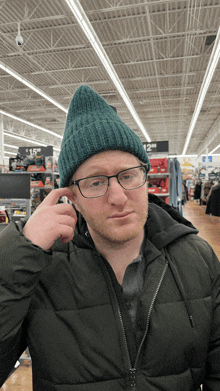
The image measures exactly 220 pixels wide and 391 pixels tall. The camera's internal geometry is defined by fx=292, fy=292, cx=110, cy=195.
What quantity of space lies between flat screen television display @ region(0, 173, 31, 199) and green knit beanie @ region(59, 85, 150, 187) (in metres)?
2.17

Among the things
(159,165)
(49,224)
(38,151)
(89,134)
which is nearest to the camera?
(49,224)

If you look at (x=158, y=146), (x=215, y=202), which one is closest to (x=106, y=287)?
(x=158, y=146)

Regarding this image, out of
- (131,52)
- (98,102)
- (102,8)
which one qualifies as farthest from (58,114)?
(98,102)

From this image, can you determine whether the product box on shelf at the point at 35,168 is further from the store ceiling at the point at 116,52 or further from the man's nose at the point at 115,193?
the man's nose at the point at 115,193

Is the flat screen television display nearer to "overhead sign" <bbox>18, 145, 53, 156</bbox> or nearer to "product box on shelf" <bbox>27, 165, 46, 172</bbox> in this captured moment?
"product box on shelf" <bbox>27, 165, 46, 172</bbox>

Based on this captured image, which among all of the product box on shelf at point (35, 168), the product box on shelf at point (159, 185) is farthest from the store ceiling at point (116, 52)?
the product box on shelf at point (159, 185)

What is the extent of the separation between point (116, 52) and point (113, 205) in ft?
31.0

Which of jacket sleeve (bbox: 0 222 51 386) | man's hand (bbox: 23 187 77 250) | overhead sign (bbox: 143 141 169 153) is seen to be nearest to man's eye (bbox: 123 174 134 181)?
man's hand (bbox: 23 187 77 250)

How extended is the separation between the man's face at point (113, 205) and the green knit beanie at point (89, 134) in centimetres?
3

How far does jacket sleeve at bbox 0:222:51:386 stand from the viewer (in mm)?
830

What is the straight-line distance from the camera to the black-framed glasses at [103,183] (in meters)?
1.00

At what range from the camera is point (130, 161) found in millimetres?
1062

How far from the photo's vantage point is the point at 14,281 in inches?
32.9

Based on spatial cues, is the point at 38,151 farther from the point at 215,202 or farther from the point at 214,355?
the point at 214,355
